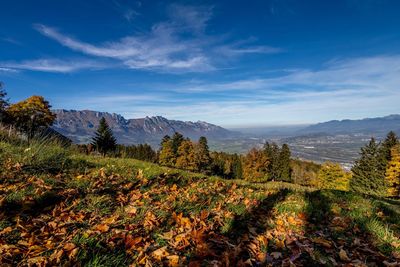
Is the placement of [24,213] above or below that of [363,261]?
above

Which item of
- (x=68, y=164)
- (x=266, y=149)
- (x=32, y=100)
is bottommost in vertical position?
(x=266, y=149)

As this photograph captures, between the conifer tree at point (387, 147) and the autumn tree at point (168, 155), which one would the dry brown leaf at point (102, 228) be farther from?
the autumn tree at point (168, 155)

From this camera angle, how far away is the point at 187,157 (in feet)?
193

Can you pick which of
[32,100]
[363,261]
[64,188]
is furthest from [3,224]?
[32,100]

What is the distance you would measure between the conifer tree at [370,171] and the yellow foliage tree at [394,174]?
2384 mm

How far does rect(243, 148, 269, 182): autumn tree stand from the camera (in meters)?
64.2

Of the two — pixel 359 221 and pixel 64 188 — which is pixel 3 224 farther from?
pixel 359 221

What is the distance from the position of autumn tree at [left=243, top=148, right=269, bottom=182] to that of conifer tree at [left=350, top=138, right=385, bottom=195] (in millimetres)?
22896

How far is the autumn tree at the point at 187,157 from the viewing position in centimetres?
5831

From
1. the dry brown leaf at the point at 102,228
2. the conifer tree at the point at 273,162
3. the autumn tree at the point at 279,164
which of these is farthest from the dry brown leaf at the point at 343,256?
the autumn tree at the point at 279,164

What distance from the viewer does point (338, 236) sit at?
4246mm

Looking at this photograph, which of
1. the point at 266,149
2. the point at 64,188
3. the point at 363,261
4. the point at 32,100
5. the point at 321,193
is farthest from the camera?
the point at 266,149

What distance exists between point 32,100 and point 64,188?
6041 cm

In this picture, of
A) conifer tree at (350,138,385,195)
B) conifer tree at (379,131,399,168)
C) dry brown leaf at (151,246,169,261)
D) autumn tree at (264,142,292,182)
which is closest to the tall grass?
dry brown leaf at (151,246,169,261)
